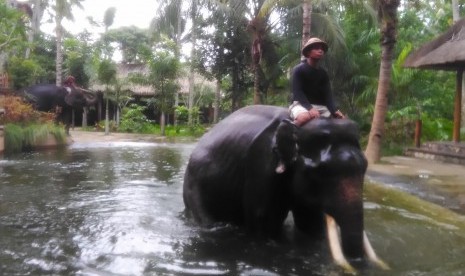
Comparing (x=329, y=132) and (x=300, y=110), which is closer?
(x=329, y=132)

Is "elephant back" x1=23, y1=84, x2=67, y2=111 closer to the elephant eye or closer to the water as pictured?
the water

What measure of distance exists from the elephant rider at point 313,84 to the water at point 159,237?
4.08ft

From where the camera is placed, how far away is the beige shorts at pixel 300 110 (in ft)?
14.0

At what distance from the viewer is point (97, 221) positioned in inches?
225

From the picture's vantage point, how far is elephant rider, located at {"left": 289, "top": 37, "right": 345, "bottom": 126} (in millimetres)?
4527

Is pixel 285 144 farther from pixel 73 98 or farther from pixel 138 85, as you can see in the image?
pixel 138 85

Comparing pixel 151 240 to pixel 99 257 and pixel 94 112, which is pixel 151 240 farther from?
pixel 94 112

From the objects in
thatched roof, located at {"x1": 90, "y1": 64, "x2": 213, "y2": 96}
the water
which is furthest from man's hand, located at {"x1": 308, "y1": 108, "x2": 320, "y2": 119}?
thatched roof, located at {"x1": 90, "y1": 64, "x2": 213, "y2": 96}

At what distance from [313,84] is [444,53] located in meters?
8.50

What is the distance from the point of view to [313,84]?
4.71m

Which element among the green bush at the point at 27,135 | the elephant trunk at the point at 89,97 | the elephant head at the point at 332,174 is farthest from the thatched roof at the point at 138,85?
the elephant head at the point at 332,174

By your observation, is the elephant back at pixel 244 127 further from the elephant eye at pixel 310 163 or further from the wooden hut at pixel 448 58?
the wooden hut at pixel 448 58

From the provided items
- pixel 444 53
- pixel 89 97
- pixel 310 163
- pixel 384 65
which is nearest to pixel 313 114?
pixel 310 163

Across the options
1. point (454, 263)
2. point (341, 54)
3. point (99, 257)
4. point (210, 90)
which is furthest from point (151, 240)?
Answer: point (210, 90)
